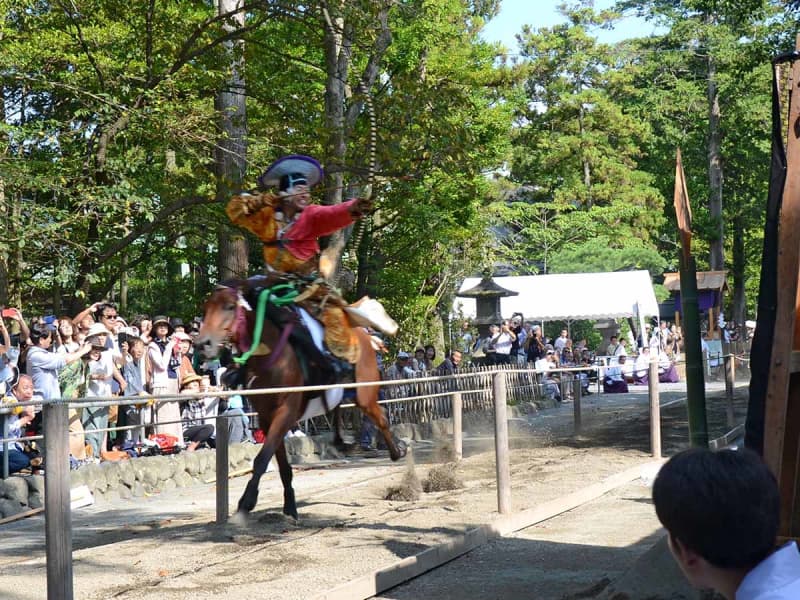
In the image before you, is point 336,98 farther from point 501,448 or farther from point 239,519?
point 239,519

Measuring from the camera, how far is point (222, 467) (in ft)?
30.3

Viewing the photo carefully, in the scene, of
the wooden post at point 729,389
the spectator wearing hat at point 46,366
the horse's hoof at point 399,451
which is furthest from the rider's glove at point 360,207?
the wooden post at point 729,389

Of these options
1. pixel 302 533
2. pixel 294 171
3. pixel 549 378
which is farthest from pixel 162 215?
pixel 549 378

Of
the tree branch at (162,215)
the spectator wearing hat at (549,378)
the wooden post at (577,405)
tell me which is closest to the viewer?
the tree branch at (162,215)

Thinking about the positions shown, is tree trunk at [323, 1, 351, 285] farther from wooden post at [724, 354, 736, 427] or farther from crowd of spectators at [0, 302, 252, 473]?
wooden post at [724, 354, 736, 427]

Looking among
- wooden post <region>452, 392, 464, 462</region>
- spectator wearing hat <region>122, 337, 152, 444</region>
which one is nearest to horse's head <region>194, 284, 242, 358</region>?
wooden post <region>452, 392, 464, 462</region>

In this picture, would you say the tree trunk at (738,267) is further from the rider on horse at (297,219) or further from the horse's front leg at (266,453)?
the horse's front leg at (266,453)

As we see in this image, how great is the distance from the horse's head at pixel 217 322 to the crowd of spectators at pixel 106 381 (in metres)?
2.27

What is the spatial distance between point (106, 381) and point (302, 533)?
489cm

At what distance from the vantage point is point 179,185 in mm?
16391

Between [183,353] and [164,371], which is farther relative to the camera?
[183,353]

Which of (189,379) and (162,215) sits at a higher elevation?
(162,215)

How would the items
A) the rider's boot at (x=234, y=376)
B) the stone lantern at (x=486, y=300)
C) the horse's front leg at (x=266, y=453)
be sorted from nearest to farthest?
the horse's front leg at (x=266, y=453), the rider's boot at (x=234, y=376), the stone lantern at (x=486, y=300)

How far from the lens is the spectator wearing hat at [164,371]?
45.2 ft
